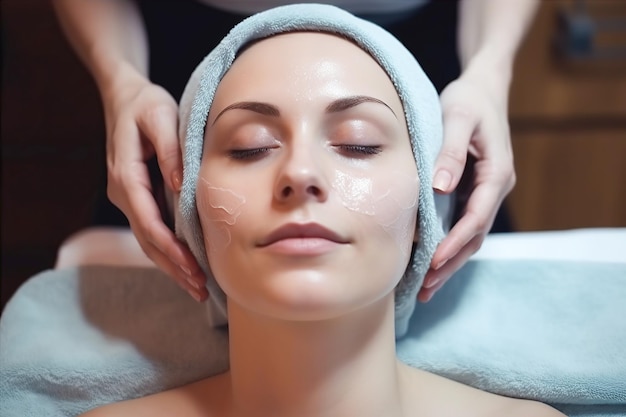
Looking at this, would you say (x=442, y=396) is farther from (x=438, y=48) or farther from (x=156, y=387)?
(x=438, y=48)

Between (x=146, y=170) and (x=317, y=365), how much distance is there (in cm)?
35

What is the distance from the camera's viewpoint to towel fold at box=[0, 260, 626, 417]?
0.96 meters

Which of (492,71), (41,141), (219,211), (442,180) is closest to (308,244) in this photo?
(219,211)

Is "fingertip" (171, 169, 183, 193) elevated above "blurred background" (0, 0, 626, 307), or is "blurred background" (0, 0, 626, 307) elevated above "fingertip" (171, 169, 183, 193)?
"fingertip" (171, 169, 183, 193)

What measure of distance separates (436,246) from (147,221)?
36cm

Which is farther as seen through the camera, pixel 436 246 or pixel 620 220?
pixel 620 220

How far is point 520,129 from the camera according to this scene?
1985 mm

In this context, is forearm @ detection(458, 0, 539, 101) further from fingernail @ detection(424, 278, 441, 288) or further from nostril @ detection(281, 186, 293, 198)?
nostril @ detection(281, 186, 293, 198)

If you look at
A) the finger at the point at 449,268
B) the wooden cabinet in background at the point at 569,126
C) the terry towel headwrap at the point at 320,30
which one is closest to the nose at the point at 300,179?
the terry towel headwrap at the point at 320,30

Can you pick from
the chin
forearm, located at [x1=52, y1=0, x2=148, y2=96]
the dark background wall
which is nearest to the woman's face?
the chin

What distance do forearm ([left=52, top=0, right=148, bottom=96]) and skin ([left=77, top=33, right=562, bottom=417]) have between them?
14.3 inches

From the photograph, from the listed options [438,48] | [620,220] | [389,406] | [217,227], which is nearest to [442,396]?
[389,406]

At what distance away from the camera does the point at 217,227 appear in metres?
0.79

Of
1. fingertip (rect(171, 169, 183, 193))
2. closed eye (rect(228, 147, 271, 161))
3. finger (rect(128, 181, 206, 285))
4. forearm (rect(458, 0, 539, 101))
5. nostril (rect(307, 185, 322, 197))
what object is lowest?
finger (rect(128, 181, 206, 285))
